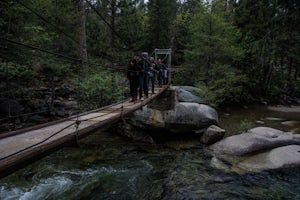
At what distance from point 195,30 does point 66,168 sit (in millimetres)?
13258

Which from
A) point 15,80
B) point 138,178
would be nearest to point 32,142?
point 138,178

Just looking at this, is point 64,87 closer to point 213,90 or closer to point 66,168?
point 66,168

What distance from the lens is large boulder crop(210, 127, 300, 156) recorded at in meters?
7.41

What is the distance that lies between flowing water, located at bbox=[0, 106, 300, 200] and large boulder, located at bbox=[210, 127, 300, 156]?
66 centimetres

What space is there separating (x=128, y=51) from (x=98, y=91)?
1030cm

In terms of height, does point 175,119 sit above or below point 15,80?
below

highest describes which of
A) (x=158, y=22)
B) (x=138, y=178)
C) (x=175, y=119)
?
(x=158, y=22)

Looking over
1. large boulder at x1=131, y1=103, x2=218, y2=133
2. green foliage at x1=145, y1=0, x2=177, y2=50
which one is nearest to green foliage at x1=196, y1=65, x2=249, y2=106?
large boulder at x1=131, y1=103, x2=218, y2=133

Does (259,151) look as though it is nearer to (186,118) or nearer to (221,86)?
(186,118)

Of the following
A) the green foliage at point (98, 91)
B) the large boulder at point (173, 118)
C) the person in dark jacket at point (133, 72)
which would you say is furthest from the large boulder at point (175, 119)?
the person in dark jacket at point (133, 72)

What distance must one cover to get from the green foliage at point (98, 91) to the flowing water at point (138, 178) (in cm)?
174

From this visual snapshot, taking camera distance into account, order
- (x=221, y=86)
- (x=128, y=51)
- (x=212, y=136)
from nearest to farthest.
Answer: (x=212, y=136) < (x=221, y=86) < (x=128, y=51)

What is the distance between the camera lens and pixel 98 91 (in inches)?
340

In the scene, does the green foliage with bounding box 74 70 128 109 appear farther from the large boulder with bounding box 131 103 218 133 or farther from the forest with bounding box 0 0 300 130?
the large boulder with bounding box 131 103 218 133
